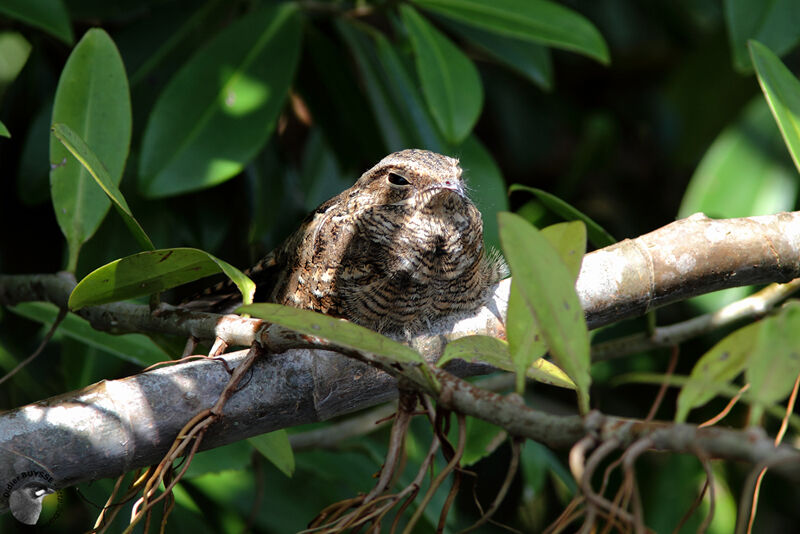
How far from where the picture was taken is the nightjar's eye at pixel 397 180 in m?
1.69

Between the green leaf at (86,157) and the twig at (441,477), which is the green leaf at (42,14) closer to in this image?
the green leaf at (86,157)

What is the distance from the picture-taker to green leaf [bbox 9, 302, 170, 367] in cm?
172

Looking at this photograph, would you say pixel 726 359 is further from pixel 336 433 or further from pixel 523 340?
pixel 336 433

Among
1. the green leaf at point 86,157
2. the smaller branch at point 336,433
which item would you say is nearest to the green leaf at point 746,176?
the smaller branch at point 336,433

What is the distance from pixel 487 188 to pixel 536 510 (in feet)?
4.94

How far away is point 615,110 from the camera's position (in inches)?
163

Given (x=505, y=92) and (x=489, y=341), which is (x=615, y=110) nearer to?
(x=505, y=92)

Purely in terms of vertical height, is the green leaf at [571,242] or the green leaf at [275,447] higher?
the green leaf at [571,242]

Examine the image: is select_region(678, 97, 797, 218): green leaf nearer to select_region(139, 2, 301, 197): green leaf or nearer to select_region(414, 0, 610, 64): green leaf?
select_region(414, 0, 610, 64): green leaf

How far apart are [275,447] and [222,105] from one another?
1025 mm

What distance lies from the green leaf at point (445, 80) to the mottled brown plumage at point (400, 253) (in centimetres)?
22

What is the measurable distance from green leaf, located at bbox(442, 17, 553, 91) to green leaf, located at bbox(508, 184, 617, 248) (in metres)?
0.80

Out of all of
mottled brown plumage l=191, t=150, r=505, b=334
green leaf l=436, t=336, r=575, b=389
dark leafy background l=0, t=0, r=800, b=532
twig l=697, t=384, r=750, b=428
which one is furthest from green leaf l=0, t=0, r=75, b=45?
twig l=697, t=384, r=750, b=428

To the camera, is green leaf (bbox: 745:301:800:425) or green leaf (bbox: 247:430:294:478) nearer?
green leaf (bbox: 745:301:800:425)
